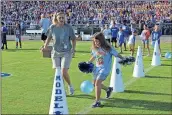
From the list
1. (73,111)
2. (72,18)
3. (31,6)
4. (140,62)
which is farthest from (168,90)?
(31,6)

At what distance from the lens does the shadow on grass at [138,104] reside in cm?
848

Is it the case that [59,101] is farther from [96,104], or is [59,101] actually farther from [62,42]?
[62,42]

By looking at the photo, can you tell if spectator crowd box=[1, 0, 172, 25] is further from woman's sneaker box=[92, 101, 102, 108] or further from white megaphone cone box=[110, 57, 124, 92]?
woman's sneaker box=[92, 101, 102, 108]

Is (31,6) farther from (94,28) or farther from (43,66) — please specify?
(43,66)

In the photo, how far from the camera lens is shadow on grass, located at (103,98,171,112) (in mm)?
8477

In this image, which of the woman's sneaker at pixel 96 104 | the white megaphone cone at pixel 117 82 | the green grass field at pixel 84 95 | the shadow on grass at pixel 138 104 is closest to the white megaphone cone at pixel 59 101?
the green grass field at pixel 84 95

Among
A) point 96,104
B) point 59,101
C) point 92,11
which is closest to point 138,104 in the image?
point 96,104

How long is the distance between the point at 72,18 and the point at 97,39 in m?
31.7

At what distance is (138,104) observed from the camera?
8812 mm

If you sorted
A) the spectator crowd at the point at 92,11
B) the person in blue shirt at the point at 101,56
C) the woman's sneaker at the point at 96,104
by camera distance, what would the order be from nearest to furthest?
1. the woman's sneaker at the point at 96,104
2. the person in blue shirt at the point at 101,56
3. the spectator crowd at the point at 92,11

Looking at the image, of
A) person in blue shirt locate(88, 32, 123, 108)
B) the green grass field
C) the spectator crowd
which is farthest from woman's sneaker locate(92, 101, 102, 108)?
the spectator crowd

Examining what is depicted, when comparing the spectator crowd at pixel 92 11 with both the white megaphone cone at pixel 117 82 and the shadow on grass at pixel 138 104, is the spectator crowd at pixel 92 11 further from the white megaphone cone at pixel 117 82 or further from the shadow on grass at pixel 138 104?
the shadow on grass at pixel 138 104

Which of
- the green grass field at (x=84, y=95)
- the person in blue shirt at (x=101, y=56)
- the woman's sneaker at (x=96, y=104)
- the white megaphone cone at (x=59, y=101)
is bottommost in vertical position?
the green grass field at (x=84, y=95)

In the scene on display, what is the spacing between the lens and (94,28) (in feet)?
121
